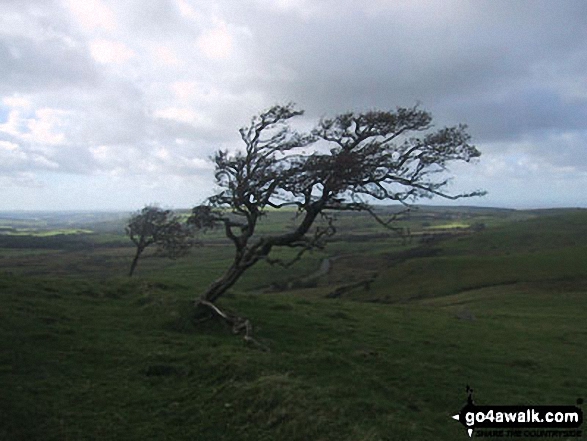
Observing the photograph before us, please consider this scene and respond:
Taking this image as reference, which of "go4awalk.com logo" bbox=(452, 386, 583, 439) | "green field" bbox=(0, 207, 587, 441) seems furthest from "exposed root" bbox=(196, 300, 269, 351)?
"go4awalk.com logo" bbox=(452, 386, 583, 439)

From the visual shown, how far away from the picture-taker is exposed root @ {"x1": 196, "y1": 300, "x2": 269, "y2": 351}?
70.0ft

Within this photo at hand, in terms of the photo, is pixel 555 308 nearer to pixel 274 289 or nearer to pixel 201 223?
pixel 201 223

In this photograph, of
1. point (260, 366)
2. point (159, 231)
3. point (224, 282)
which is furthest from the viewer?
point (159, 231)

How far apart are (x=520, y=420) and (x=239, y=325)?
43.7 feet

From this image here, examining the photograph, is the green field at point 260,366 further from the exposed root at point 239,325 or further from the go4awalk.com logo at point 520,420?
the go4awalk.com logo at point 520,420

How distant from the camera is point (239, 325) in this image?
931 inches

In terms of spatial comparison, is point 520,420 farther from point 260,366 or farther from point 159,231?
point 159,231

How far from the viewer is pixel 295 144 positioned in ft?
91.0

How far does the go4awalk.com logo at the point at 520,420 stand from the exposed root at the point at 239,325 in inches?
353

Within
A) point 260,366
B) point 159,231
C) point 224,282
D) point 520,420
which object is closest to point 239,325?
point 224,282

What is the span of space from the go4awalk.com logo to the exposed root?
29.4ft

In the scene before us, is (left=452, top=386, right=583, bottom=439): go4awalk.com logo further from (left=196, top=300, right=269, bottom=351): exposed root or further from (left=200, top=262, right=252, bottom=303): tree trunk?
(left=200, top=262, right=252, bottom=303): tree trunk

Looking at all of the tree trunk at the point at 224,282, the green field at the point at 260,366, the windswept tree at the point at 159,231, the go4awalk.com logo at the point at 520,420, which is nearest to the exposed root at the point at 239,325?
the green field at the point at 260,366

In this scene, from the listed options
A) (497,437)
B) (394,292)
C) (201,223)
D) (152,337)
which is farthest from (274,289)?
(497,437)
